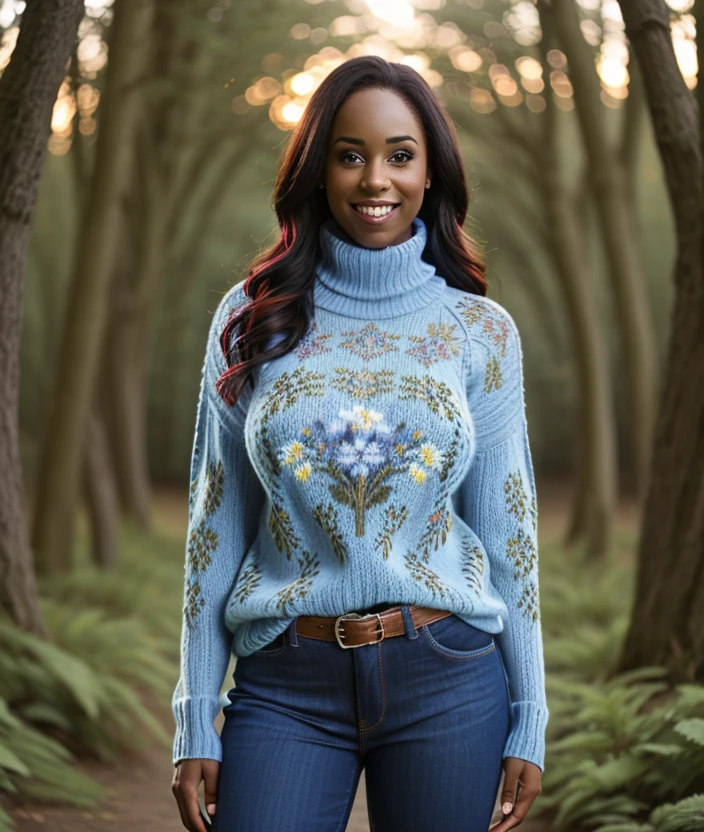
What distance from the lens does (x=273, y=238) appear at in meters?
3.14

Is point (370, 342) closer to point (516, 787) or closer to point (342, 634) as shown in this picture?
point (342, 634)

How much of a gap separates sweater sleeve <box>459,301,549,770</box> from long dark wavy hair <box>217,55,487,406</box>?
0.29 meters

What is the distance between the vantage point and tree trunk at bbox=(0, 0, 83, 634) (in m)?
4.28

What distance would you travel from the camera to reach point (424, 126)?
9.12ft

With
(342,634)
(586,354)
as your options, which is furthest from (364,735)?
(586,354)

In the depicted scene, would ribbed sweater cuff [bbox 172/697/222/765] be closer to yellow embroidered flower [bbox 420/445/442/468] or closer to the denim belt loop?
the denim belt loop

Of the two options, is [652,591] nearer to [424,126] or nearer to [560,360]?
[424,126]

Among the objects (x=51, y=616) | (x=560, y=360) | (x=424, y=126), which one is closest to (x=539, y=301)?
(x=560, y=360)

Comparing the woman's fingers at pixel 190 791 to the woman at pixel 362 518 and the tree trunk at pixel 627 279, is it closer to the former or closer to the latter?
the woman at pixel 362 518

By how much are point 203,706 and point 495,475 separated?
0.87 meters

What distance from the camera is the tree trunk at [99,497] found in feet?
31.1

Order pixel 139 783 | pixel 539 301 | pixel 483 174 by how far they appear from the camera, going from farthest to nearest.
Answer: pixel 539 301
pixel 483 174
pixel 139 783

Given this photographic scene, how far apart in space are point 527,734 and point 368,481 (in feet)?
2.32

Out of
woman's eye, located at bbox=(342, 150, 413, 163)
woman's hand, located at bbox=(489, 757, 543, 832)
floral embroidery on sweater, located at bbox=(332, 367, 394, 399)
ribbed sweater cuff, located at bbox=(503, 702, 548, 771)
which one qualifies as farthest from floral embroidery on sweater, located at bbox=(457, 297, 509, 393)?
woman's hand, located at bbox=(489, 757, 543, 832)
